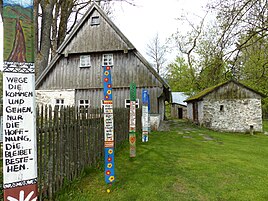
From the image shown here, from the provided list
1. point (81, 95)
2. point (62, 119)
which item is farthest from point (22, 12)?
point (81, 95)

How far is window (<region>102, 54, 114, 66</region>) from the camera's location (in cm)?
1521

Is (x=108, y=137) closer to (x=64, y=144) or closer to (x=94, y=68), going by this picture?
(x=64, y=144)

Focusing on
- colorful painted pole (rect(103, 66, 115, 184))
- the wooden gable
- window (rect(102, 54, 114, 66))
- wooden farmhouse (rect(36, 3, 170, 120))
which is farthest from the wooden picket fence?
the wooden gable

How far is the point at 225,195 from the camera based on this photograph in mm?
4121

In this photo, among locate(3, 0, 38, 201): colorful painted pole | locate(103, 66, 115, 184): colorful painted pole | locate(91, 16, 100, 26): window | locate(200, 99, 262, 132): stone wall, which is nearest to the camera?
locate(3, 0, 38, 201): colorful painted pole

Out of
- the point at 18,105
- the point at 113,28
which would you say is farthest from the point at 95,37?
the point at 18,105

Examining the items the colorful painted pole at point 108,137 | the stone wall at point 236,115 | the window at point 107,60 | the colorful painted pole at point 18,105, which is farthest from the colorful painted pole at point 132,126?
the stone wall at point 236,115

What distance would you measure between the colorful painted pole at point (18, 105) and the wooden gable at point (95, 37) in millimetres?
12914

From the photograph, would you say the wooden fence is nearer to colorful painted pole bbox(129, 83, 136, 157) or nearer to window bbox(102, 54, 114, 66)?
colorful painted pole bbox(129, 83, 136, 157)

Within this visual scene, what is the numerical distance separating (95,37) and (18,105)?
45.8ft

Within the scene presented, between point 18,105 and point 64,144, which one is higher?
point 18,105

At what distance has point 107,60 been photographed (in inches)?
601

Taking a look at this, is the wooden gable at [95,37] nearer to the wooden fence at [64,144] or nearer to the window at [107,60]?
the window at [107,60]

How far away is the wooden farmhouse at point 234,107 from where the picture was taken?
17.2 m
